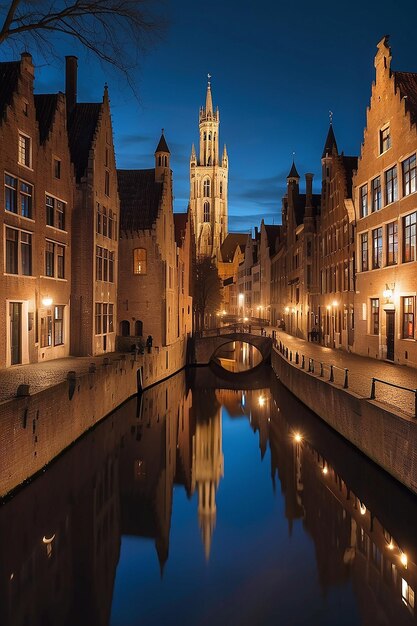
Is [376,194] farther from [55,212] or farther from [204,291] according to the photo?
[204,291]

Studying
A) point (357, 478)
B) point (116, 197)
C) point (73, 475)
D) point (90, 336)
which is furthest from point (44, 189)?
point (357, 478)

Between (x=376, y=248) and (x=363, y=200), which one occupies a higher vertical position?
(x=363, y=200)

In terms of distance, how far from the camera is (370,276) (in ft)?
98.3

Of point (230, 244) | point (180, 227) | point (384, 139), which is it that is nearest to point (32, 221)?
point (384, 139)

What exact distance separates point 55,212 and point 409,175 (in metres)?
16.7

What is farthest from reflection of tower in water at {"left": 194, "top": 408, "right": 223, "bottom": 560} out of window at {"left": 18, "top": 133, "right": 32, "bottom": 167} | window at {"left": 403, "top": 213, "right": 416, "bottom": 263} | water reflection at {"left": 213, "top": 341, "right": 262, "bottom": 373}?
water reflection at {"left": 213, "top": 341, "right": 262, "bottom": 373}

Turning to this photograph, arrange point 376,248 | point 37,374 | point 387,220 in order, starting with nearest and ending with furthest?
point 37,374, point 387,220, point 376,248

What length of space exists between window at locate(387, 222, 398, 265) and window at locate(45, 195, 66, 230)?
647 inches

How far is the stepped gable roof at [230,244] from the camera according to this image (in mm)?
142000

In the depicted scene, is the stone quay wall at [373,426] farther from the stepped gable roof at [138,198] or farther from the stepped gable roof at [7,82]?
the stepped gable roof at [138,198]

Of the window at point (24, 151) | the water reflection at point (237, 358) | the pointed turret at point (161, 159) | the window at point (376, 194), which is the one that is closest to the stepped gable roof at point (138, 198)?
the pointed turret at point (161, 159)

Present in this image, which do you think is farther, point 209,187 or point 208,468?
point 209,187

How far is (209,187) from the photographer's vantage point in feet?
502

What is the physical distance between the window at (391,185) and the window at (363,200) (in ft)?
10.5
